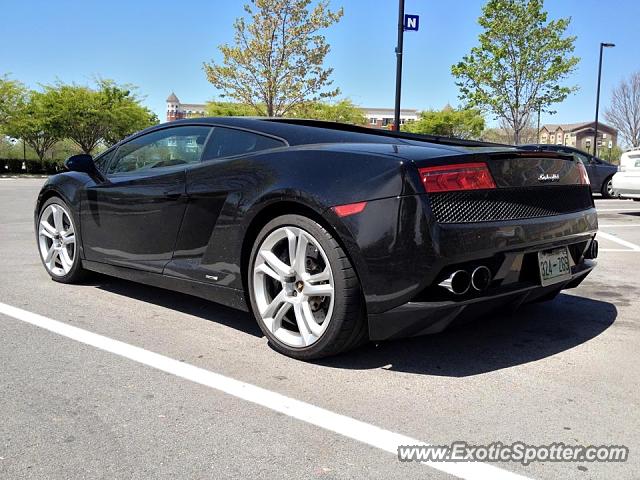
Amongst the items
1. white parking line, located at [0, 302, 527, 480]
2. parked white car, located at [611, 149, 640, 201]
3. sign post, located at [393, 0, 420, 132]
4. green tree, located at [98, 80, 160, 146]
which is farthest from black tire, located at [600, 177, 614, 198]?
green tree, located at [98, 80, 160, 146]

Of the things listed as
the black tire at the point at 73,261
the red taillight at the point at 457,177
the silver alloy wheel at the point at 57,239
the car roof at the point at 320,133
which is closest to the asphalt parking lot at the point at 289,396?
the black tire at the point at 73,261

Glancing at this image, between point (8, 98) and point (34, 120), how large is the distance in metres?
2.98

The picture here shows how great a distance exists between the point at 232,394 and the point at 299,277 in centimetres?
73

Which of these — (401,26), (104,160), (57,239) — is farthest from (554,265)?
(401,26)

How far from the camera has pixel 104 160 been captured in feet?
16.1

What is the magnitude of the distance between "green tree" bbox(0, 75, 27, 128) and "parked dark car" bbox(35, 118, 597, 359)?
142 feet

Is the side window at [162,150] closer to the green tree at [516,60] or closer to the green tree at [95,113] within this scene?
the green tree at [516,60]

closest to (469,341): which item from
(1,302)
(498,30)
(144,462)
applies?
(144,462)

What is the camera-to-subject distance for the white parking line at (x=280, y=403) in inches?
86.2

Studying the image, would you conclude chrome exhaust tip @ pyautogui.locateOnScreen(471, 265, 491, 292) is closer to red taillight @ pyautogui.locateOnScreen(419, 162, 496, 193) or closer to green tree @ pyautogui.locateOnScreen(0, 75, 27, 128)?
red taillight @ pyautogui.locateOnScreen(419, 162, 496, 193)

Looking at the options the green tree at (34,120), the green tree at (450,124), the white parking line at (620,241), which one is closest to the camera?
the white parking line at (620,241)

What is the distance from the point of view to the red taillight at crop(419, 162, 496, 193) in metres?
2.88

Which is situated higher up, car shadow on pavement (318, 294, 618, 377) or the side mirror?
the side mirror

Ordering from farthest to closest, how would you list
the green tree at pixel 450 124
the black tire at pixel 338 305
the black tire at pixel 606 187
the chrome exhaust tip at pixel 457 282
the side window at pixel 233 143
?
the green tree at pixel 450 124 < the black tire at pixel 606 187 < the side window at pixel 233 143 < the black tire at pixel 338 305 < the chrome exhaust tip at pixel 457 282
